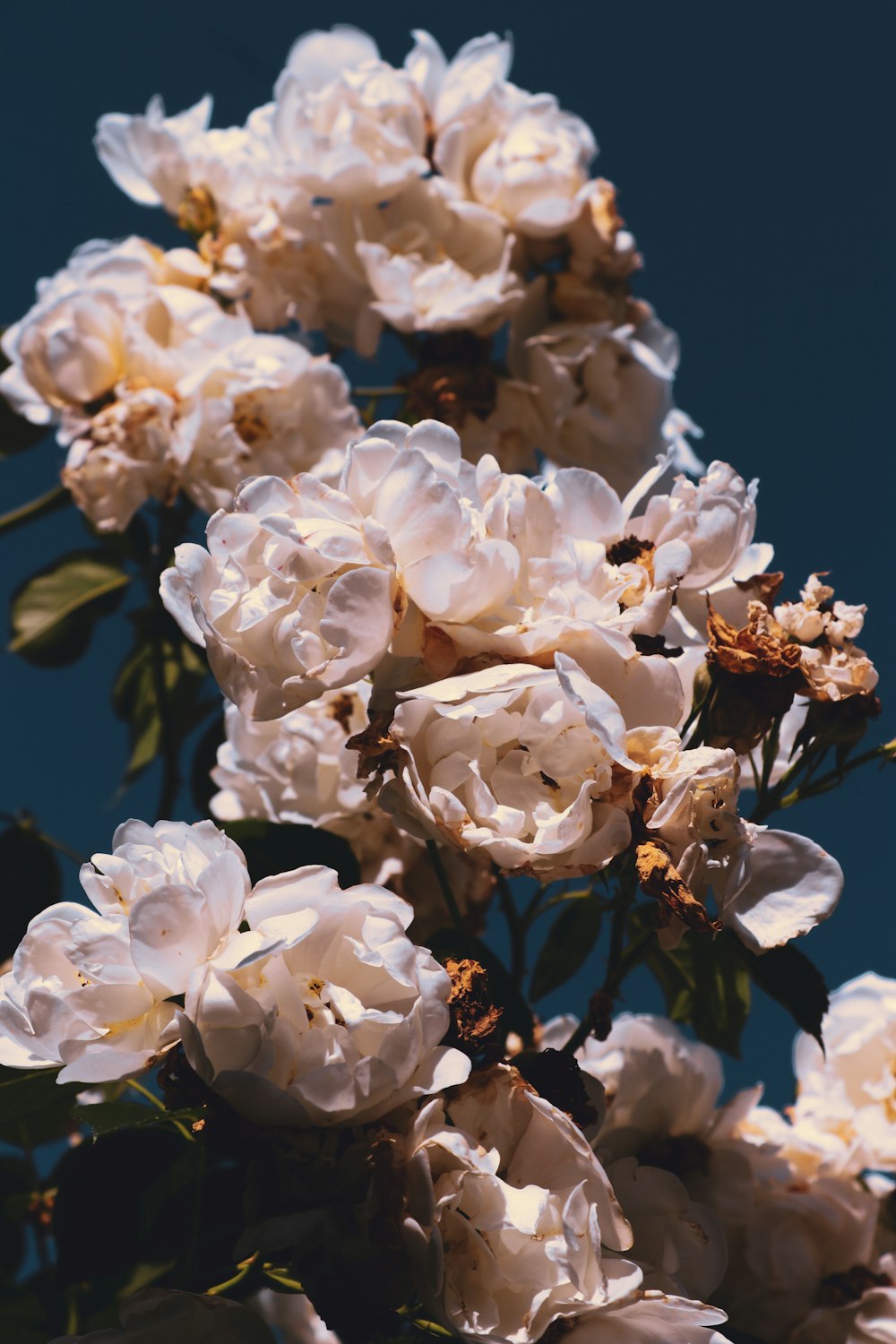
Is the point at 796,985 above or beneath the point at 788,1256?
above

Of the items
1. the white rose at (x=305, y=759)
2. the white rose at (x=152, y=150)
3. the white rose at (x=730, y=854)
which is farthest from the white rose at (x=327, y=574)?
the white rose at (x=152, y=150)

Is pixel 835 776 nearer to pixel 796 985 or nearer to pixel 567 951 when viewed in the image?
pixel 796 985

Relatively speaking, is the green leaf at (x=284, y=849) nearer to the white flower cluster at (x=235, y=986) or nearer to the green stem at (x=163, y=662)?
the white flower cluster at (x=235, y=986)

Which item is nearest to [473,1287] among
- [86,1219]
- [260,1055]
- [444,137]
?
[260,1055]

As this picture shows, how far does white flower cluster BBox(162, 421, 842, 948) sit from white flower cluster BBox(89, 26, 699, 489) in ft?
1.86

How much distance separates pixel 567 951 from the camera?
906 mm

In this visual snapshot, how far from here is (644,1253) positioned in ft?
2.10

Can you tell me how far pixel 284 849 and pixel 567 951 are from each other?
0.25 metres

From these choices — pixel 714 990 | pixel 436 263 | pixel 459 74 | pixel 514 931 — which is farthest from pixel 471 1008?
pixel 459 74

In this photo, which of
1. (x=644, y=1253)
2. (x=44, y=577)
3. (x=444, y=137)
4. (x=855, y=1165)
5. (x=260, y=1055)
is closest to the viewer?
(x=260, y=1055)

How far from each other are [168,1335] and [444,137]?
0.92 m

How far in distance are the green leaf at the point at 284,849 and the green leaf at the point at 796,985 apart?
218 millimetres

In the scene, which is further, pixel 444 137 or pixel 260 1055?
pixel 444 137

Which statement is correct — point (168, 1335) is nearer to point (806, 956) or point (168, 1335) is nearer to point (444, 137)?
point (806, 956)
